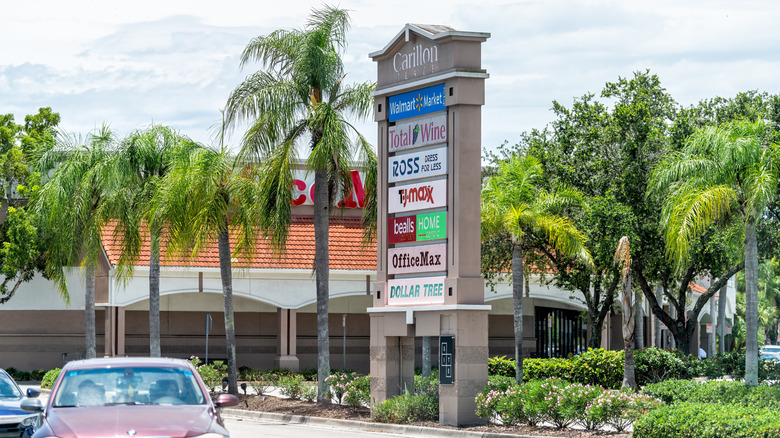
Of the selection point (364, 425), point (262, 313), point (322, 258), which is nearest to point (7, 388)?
point (364, 425)

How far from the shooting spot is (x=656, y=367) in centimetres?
2802

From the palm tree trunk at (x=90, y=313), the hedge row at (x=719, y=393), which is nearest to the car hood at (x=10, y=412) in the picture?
the hedge row at (x=719, y=393)

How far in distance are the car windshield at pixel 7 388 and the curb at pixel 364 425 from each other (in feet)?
26.7

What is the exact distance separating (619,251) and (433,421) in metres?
5.69

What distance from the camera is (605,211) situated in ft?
97.3

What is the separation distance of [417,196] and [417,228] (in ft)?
2.26

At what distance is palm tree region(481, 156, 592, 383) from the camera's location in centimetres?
2761

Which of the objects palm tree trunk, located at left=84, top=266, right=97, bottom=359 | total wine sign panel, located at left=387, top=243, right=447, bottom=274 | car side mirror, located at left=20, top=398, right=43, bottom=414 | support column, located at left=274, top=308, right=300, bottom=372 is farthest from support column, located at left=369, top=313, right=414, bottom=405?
support column, located at left=274, top=308, right=300, bottom=372

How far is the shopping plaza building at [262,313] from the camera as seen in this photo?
3950 centimetres

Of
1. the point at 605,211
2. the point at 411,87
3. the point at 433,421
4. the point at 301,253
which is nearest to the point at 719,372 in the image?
the point at 605,211

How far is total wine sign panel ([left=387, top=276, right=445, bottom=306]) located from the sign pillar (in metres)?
0.02

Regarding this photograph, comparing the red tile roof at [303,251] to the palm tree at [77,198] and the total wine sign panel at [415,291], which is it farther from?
the total wine sign panel at [415,291]

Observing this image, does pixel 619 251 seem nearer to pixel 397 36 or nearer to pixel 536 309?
pixel 397 36

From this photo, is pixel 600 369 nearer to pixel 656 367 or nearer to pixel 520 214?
pixel 656 367
